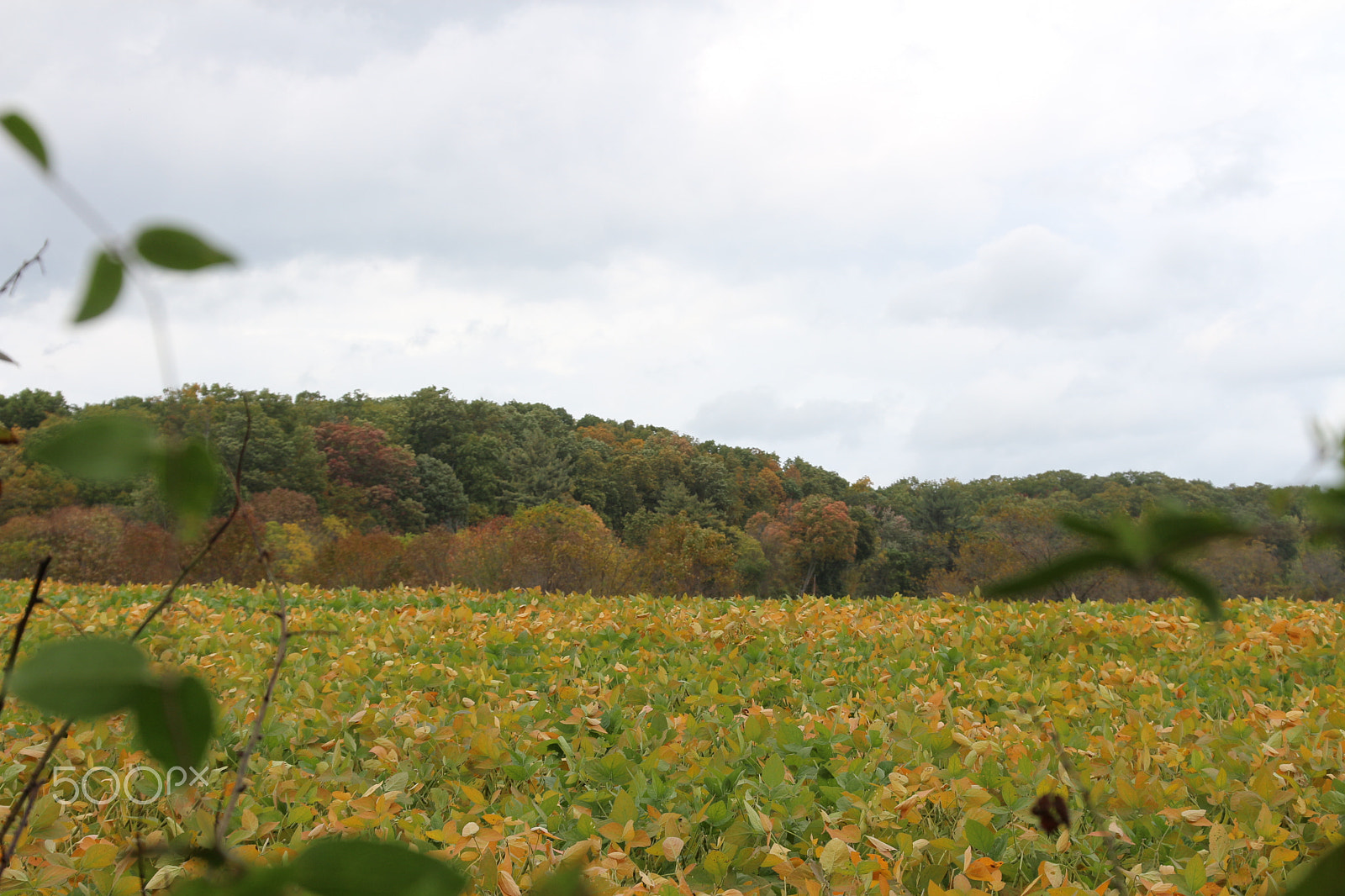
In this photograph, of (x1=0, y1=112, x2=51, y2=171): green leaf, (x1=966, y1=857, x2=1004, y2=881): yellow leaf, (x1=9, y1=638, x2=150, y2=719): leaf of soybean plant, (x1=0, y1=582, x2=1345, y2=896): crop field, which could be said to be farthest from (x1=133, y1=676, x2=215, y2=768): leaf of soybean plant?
(x1=966, y1=857, x2=1004, y2=881): yellow leaf

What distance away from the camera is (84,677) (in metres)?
0.30

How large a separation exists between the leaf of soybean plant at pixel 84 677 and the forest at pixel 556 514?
26.8 ft

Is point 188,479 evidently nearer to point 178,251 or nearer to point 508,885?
point 178,251

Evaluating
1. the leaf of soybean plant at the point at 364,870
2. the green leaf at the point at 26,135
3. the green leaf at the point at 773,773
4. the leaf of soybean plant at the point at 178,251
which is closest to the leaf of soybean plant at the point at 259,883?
the leaf of soybean plant at the point at 364,870

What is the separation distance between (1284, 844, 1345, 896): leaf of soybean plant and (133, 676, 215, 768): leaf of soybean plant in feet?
1.32

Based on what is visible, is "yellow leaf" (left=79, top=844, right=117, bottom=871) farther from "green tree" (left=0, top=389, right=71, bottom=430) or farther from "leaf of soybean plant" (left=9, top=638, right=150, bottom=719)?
"green tree" (left=0, top=389, right=71, bottom=430)

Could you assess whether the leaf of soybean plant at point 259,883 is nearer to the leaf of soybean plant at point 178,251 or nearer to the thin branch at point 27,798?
the thin branch at point 27,798

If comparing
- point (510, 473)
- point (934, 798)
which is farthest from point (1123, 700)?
point (510, 473)

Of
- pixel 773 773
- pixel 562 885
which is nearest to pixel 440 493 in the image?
pixel 773 773

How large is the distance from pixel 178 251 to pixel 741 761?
217 cm

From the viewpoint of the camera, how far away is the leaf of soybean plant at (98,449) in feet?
1.11

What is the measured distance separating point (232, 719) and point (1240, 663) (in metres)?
4.13

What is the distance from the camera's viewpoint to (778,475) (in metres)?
38.8

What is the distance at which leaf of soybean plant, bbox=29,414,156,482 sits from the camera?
1.11ft
